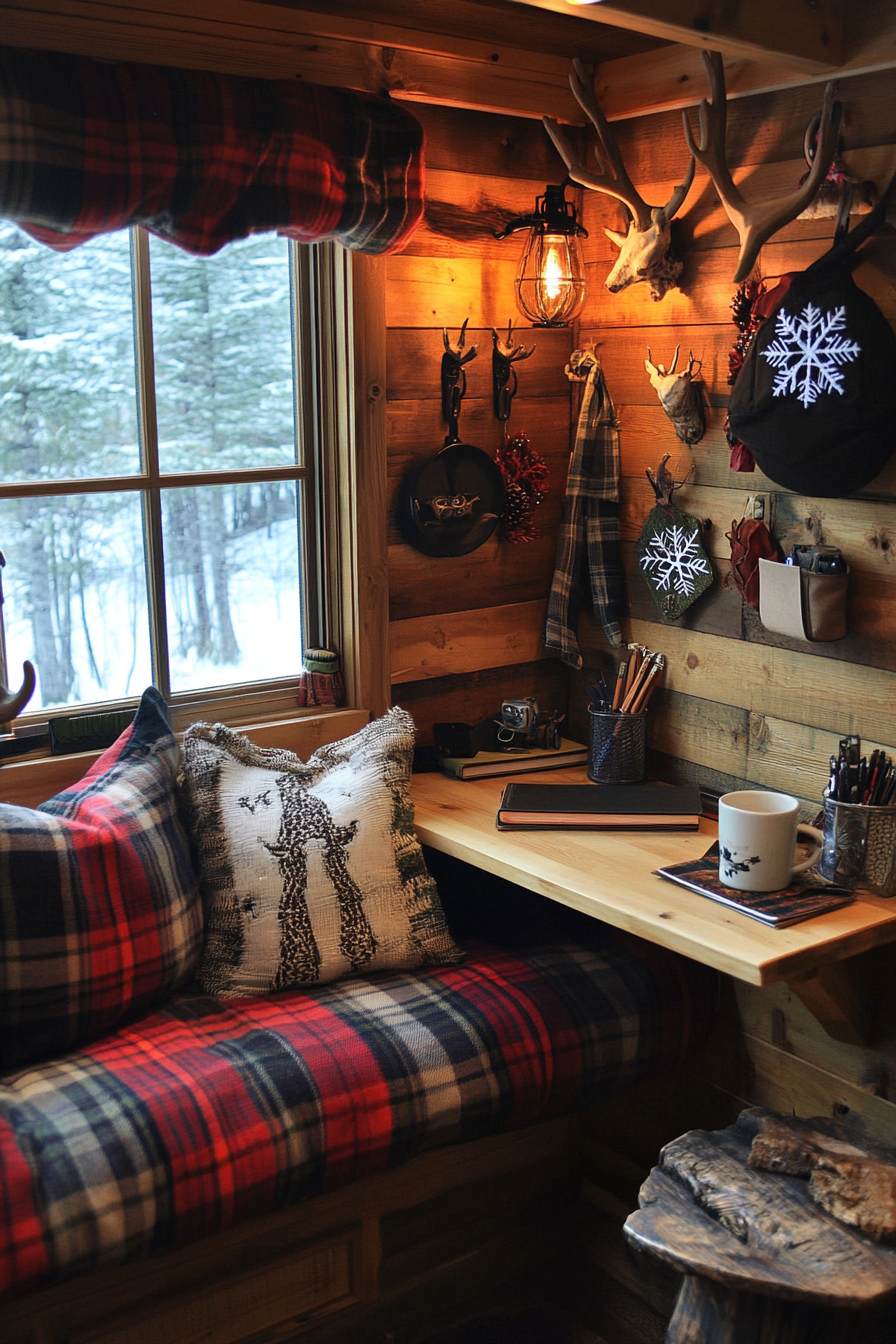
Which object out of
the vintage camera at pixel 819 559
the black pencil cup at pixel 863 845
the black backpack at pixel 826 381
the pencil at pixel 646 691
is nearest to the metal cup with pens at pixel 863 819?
the black pencil cup at pixel 863 845

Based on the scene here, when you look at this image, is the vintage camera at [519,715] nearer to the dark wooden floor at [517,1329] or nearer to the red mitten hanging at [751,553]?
the red mitten hanging at [751,553]

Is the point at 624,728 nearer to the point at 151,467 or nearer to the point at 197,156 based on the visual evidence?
the point at 151,467

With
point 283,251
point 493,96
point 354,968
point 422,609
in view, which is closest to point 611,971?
point 354,968

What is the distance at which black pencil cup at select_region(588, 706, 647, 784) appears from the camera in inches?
98.3

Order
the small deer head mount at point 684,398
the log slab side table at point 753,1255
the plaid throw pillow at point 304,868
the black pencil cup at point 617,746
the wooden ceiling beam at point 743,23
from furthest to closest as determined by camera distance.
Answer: the black pencil cup at point 617,746
the small deer head mount at point 684,398
the plaid throw pillow at point 304,868
the wooden ceiling beam at point 743,23
the log slab side table at point 753,1255

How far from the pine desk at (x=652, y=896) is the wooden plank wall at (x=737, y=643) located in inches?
6.6

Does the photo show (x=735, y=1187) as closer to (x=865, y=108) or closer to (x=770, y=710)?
(x=770, y=710)

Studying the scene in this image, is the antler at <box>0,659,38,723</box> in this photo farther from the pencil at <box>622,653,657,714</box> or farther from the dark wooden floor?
the dark wooden floor

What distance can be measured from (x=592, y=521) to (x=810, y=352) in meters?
0.75

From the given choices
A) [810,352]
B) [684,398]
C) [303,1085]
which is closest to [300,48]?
[684,398]

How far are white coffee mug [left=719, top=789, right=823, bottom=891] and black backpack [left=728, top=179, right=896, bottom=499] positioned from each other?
A: 21.4 inches

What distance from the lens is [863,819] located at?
1955mm

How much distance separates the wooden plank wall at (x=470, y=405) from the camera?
8.09 feet

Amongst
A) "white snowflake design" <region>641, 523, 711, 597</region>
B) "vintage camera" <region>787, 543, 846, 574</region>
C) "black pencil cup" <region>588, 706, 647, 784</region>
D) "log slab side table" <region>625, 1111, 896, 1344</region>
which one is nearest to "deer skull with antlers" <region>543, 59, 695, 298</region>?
"white snowflake design" <region>641, 523, 711, 597</region>
